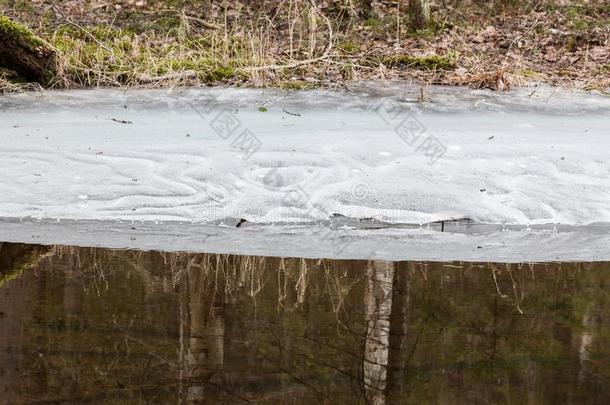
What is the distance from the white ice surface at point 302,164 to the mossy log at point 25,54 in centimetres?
79

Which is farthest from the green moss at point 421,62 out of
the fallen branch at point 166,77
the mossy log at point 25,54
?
the mossy log at point 25,54

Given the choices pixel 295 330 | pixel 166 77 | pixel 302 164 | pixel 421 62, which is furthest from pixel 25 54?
pixel 295 330

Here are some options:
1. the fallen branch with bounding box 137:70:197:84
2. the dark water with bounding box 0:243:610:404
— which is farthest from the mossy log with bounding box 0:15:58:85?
the dark water with bounding box 0:243:610:404

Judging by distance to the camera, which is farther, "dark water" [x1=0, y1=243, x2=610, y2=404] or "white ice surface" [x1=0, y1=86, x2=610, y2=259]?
"white ice surface" [x1=0, y1=86, x2=610, y2=259]

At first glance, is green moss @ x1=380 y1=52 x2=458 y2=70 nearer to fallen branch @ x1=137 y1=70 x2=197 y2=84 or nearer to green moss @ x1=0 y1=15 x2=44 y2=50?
fallen branch @ x1=137 y1=70 x2=197 y2=84

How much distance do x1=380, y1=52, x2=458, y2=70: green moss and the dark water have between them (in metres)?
5.29

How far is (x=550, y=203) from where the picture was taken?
7.26 meters

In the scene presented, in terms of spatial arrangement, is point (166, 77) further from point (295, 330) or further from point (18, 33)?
point (295, 330)

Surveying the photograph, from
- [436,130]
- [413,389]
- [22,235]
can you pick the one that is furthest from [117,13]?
[413,389]

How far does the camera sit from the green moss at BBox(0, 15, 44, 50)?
9.77 meters

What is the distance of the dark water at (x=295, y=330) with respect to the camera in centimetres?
406

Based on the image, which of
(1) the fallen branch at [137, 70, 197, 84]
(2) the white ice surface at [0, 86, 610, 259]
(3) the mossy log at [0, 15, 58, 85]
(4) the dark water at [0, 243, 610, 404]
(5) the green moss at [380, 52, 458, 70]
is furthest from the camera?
(5) the green moss at [380, 52, 458, 70]

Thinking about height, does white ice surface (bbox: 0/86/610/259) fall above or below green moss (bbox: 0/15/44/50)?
below

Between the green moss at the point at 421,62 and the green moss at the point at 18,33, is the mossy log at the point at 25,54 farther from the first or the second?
the green moss at the point at 421,62
